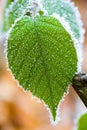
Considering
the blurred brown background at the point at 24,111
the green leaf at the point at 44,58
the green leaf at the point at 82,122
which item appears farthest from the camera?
the blurred brown background at the point at 24,111

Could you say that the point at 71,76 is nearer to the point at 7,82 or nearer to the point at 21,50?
the point at 21,50

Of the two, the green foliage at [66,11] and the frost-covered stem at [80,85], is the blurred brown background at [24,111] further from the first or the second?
the frost-covered stem at [80,85]

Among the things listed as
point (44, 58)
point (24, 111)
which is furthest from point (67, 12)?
point (24, 111)

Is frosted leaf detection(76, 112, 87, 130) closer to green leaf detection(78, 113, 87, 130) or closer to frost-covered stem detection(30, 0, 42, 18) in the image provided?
green leaf detection(78, 113, 87, 130)

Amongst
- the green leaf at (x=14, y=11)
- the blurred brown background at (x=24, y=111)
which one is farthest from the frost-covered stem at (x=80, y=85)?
the blurred brown background at (x=24, y=111)

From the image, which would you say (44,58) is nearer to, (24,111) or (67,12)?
(67,12)

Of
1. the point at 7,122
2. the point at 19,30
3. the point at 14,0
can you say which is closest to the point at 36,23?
the point at 19,30
